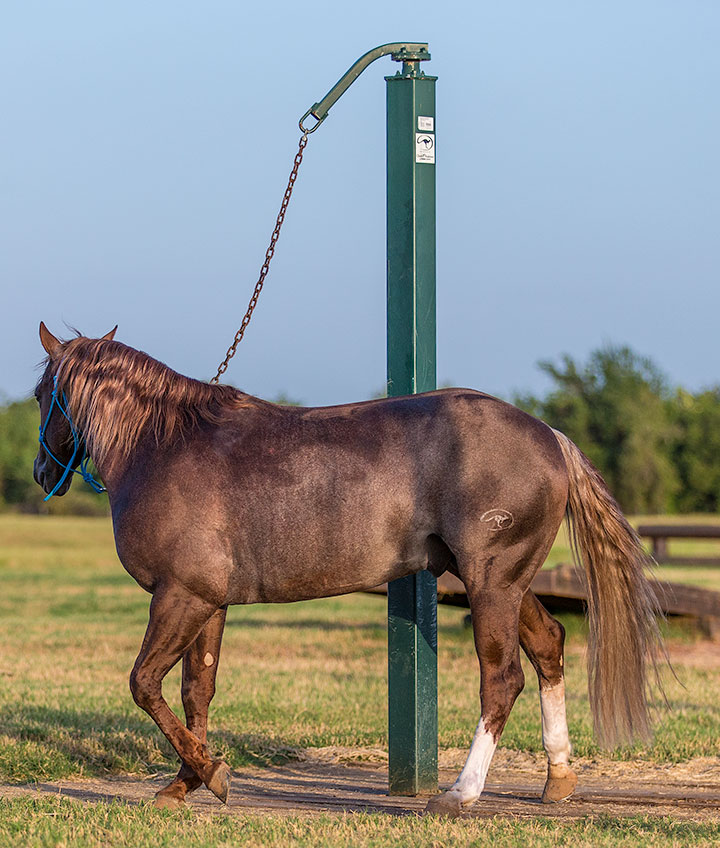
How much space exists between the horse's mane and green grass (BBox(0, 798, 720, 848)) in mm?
1659

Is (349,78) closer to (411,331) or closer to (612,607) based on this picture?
(411,331)

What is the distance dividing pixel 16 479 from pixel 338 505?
51399 millimetres

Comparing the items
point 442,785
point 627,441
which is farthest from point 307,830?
point 627,441

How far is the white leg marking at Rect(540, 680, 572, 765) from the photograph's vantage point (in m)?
5.81

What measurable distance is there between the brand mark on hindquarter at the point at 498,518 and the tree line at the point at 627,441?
4373cm

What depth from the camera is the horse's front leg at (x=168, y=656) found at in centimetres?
537

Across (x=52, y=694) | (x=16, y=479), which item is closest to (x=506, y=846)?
(x=52, y=694)

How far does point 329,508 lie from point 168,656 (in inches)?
38.4

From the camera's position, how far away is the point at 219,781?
5328 mm

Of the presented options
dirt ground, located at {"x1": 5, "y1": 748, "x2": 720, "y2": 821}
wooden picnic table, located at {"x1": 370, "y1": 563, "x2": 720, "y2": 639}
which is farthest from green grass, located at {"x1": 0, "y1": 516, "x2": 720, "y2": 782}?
wooden picnic table, located at {"x1": 370, "y1": 563, "x2": 720, "y2": 639}

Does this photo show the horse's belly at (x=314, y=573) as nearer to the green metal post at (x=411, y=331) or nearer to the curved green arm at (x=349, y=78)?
the green metal post at (x=411, y=331)

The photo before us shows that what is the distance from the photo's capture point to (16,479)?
54.4 m

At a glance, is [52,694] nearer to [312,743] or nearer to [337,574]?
[312,743]

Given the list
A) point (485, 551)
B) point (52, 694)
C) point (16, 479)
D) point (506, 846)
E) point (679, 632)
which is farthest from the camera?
point (16, 479)
